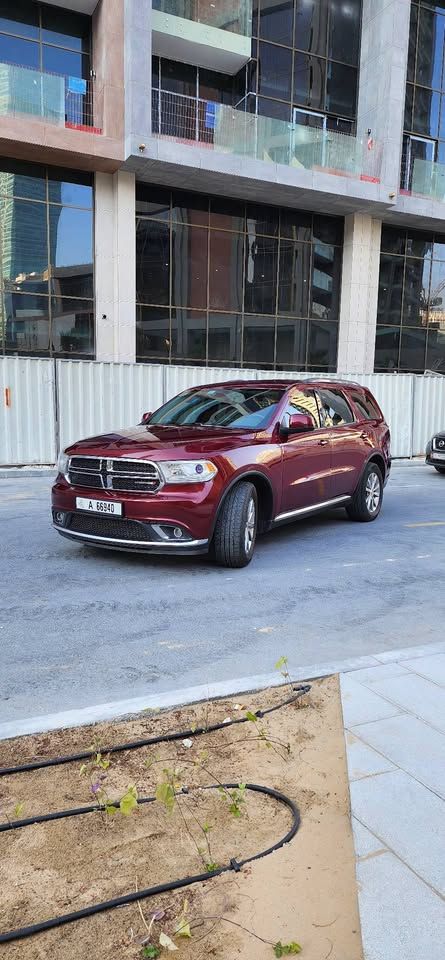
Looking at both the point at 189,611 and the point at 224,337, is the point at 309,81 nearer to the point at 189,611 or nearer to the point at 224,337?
the point at 224,337

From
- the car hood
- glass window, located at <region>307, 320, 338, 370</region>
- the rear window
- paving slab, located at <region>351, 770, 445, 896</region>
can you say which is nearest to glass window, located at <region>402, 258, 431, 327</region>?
glass window, located at <region>307, 320, 338, 370</region>

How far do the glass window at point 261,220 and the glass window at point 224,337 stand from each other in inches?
111

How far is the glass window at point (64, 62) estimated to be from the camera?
17.8 metres

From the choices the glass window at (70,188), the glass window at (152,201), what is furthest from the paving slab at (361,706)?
the glass window at (152,201)

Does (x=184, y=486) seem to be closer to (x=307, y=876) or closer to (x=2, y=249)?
(x=307, y=876)

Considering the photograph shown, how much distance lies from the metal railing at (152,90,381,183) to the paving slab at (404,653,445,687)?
56.0 feet

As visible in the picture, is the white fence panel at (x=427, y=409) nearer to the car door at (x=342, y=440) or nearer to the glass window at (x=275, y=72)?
the car door at (x=342, y=440)

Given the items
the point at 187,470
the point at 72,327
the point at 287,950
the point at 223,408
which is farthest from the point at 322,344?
the point at 287,950

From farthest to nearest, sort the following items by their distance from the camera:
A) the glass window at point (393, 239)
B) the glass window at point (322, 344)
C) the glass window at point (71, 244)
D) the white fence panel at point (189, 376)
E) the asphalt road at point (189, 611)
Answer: the glass window at point (393, 239), the glass window at point (322, 344), the glass window at point (71, 244), the white fence panel at point (189, 376), the asphalt road at point (189, 611)

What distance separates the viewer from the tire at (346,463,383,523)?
329 inches

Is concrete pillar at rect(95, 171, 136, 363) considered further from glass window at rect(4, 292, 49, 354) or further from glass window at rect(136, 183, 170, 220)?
glass window at rect(4, 292, 49, 354)

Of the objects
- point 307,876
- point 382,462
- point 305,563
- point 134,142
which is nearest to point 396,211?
point 134,142

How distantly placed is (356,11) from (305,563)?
881 inches

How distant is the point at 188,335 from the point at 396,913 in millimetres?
18893
